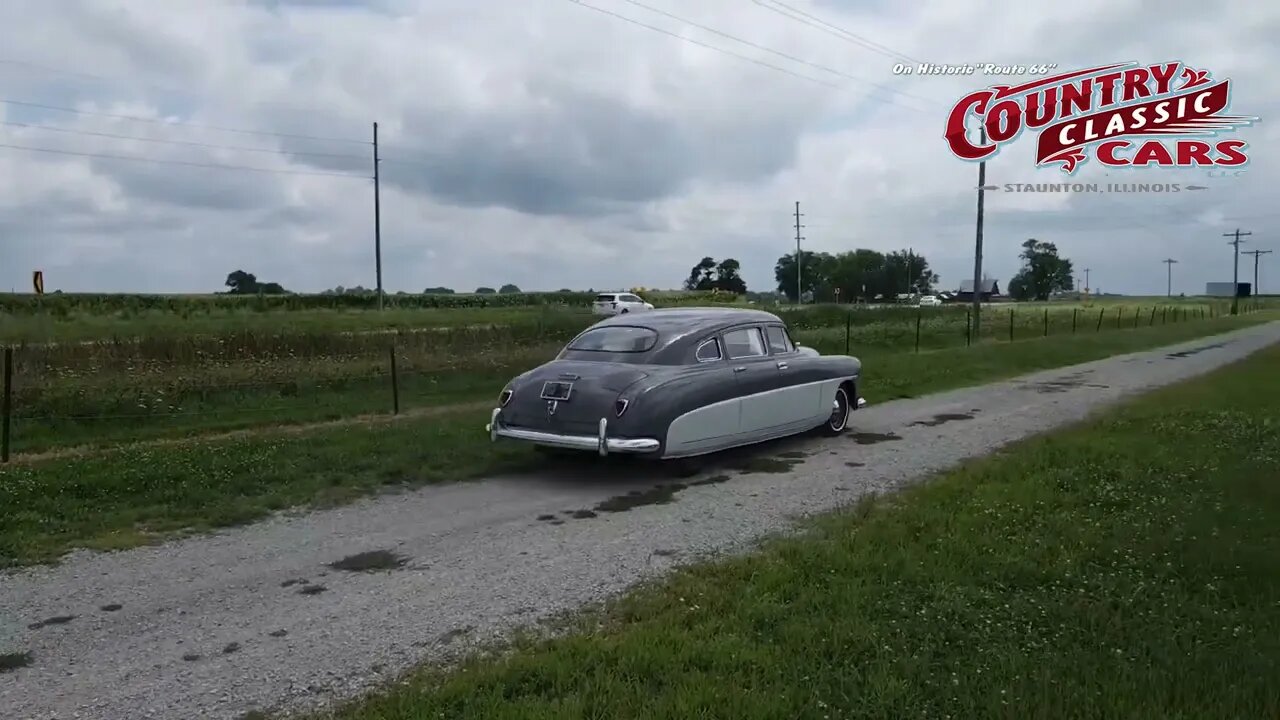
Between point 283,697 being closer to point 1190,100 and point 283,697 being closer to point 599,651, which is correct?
point 599,651

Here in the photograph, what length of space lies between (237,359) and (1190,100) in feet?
61.7

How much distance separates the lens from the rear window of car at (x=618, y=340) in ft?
29.7

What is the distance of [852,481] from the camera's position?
27.3 ft

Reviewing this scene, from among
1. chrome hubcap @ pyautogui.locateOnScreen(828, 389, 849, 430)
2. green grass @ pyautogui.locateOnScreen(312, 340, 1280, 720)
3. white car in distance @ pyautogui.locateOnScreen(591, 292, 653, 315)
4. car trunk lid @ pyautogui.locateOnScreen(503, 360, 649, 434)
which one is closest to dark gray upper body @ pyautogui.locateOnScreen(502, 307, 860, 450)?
car trunk lid @ pyautogui.locateOnScreen(503, 360, 649, 434)

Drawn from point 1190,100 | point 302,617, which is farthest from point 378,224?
point 302,617

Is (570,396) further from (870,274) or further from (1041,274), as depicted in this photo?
(1041,274)

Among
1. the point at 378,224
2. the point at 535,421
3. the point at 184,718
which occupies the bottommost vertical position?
the point at 184,718

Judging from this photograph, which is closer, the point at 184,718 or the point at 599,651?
the point at 184,718

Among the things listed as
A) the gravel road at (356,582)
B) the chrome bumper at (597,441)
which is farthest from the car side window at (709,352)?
the chrome bumper at (597,441)

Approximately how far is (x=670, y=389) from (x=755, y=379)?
4.67ft

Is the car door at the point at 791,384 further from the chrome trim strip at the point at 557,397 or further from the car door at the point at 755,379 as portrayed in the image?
the chrome trim strip at the point at 557,397

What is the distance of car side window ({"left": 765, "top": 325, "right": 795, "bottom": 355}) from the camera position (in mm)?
10156

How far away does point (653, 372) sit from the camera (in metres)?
8.48

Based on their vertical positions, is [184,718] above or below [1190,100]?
below
